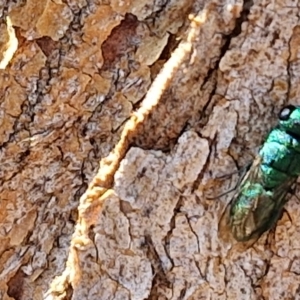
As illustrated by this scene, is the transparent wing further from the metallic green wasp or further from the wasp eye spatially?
the wasp eye

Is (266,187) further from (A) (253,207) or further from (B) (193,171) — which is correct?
(B) (193,171)

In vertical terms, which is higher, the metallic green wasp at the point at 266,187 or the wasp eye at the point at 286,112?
the wasp eye at the point at 286,112

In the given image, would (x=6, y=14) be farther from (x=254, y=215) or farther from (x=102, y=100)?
(x=254, y=215)

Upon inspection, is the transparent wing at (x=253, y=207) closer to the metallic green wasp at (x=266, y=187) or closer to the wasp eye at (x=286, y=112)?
the metallic green wasp at (x=266, y=187)

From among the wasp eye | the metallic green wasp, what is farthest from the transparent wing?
the wasp eye

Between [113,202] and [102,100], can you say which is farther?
[102,100]

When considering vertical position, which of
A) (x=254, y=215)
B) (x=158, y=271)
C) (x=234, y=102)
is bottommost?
(x=158, y=271)

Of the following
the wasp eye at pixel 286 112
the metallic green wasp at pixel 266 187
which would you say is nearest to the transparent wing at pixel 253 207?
the metallic green wasp at pixel 266 187

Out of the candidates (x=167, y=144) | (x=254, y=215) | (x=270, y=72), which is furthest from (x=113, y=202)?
(x=270, y=72)
